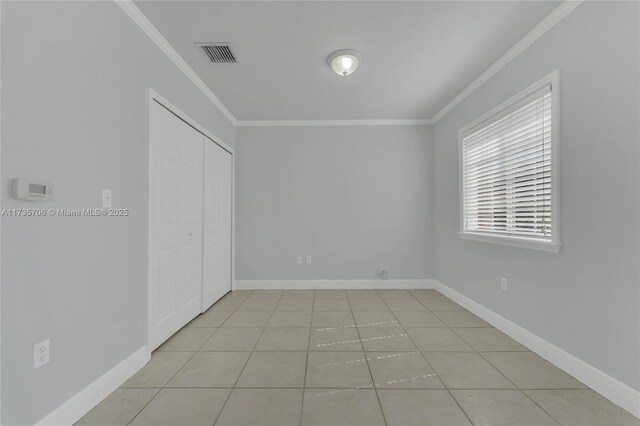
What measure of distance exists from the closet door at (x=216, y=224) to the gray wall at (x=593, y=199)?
324 cm

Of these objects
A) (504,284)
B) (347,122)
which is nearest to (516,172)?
(504,284)

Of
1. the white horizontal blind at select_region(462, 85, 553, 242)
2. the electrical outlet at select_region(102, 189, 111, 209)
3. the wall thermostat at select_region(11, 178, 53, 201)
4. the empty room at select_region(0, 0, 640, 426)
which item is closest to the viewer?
the wall thermostat at select_region(11, 178, 53, 201)

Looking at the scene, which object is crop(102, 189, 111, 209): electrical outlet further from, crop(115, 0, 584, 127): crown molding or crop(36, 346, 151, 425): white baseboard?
crop(115, 0, 584, 127): crown molding

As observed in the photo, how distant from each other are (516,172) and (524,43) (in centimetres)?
106

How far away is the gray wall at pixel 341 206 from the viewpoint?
4.23 meters

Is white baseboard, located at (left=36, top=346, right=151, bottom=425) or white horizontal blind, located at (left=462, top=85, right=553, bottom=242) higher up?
white horizontal blind, located at (left=462, top=85, right=553, bottom=242)

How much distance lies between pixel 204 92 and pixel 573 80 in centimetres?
335

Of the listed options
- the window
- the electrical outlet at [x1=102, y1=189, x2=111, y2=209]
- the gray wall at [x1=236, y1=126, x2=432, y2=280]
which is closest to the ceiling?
the window

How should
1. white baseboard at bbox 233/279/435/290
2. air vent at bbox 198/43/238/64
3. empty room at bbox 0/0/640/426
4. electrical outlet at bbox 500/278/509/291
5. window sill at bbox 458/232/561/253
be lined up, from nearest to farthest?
1. empty room at bbox 0/0/640/426
2. window sill at bbox 458/232/561/253
3. air vent at bbox 198/43/238/64
4. electrical outlet at bbox 500/278/509/291
5. white baseboard at bbox 233/279/435/290

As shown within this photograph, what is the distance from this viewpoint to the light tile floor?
1.54 meters

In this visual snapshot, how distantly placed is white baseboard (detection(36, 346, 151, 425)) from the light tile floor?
1.9 inches

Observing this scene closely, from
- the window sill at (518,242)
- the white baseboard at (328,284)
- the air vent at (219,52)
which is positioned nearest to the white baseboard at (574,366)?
the window sill at (518,242)

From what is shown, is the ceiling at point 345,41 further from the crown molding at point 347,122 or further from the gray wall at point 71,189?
the crown molding at point 347,122

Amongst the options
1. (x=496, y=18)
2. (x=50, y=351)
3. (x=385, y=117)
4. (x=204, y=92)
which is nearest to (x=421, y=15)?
(x=496, y=18)
